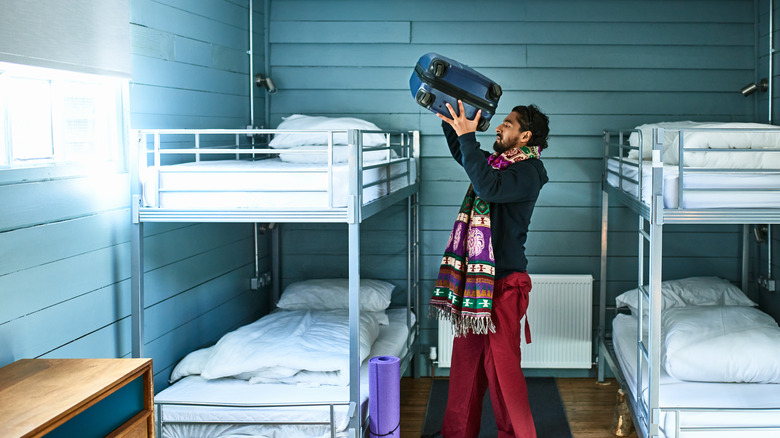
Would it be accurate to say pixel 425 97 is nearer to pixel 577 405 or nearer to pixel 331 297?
pixel 331 297

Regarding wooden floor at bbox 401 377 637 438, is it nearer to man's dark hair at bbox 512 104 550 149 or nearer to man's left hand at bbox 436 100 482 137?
man's dark hair at bbox 512 104 550 149

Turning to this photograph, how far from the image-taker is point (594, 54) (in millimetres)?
4758

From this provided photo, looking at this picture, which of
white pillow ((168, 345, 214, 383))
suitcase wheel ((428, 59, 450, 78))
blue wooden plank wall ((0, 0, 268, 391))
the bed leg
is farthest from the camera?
the bed leg

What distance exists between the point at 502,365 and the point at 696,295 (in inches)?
68.4

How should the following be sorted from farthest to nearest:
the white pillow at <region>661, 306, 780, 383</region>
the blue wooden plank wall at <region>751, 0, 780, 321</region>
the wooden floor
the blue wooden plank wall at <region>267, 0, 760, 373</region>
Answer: the blue wooden plank wall at <region>267, 0, 760, 373</region> → the blue wooden plank wall at <region>751, 0, 780, 321</region> → the wooden floor → the white pillow at <region>661, 306, 780, 383</region>

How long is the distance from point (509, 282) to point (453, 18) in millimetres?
2120

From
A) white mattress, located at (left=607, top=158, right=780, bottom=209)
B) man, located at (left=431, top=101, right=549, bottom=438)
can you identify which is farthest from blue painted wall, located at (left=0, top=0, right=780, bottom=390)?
white mattress, located at (left=607, top=158, right=780, bottom=209)

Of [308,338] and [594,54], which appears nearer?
[308,338]

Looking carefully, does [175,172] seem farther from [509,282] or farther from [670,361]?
[670,361]

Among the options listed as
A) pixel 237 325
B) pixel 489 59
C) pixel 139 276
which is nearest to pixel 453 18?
pixel 489 59

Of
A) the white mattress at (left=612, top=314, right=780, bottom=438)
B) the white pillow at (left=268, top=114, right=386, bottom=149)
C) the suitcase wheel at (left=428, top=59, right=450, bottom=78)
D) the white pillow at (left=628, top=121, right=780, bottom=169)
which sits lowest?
the white mattress at (left=612, top=314, right=780, bottom=438)

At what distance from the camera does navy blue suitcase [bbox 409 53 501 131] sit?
2895 mm

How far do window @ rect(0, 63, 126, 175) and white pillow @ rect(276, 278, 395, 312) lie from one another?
172 cm

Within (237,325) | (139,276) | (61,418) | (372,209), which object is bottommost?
(237,325)
